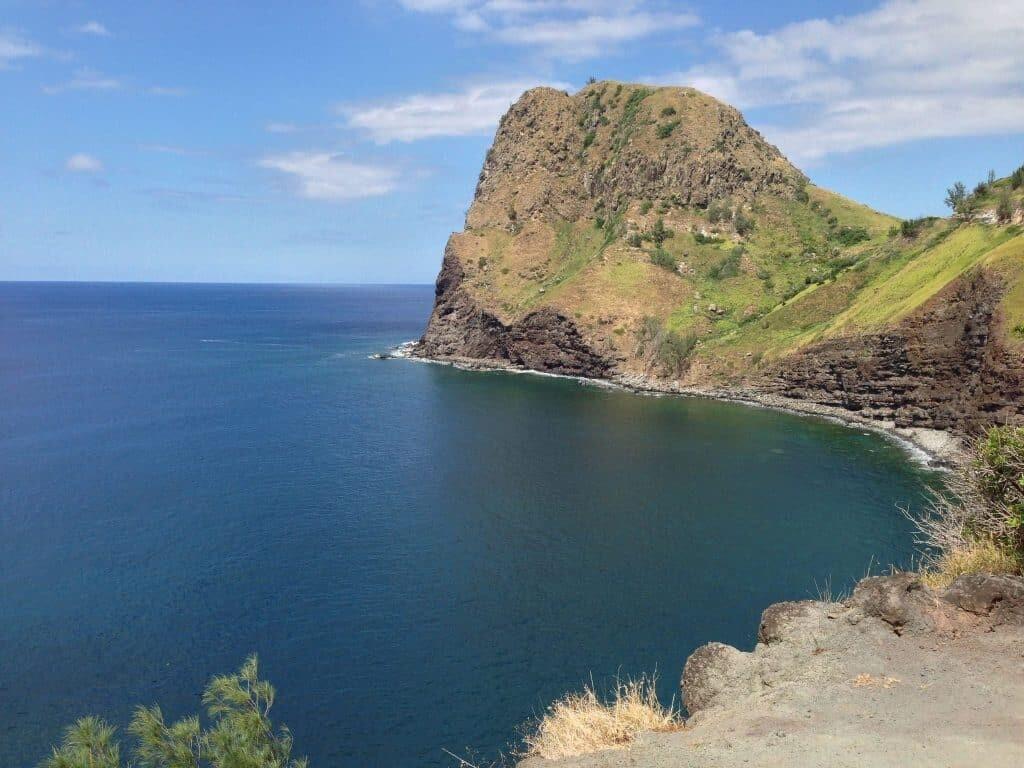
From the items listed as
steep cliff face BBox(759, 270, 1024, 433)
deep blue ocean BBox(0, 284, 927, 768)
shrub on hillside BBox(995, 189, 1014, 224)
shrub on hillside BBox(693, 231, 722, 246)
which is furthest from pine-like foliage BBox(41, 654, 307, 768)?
shrub on hillside BBox(693, 231, 722, 246)

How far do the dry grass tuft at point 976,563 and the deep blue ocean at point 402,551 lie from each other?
1399cm

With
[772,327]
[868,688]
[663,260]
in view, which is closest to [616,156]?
[663,260]

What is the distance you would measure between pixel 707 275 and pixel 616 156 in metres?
40.8

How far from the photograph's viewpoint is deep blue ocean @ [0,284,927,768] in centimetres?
3131

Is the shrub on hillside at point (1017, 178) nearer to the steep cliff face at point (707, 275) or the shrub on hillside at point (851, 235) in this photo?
the steep cliff face at point (707, 275)

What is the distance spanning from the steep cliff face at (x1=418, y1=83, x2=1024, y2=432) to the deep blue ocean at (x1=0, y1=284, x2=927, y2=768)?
1175cm

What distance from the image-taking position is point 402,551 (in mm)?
45438

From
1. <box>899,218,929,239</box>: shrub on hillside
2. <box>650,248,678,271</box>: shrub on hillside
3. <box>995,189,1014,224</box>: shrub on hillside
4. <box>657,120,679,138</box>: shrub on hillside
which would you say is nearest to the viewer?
<box>995,189,1014,224</box>: shrub on hillside

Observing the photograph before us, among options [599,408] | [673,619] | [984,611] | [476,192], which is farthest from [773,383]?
[476,192]

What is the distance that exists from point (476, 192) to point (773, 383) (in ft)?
326

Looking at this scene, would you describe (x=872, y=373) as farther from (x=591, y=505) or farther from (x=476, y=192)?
(x=476, y=192)

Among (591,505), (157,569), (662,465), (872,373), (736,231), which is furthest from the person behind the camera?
(736,231)

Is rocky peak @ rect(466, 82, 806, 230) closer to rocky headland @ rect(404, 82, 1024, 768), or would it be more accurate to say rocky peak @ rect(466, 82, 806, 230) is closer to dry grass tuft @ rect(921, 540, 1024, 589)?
rocky headland @ rect(404, 82, 1024, 768)

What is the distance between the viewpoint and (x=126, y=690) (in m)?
31.4
